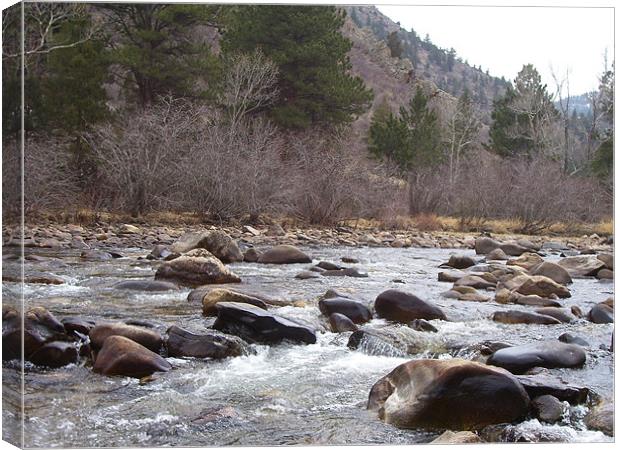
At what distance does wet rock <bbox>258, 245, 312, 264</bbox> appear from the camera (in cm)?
550

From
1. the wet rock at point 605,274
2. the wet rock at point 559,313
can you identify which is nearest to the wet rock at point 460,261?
the wet rock at point 559,313

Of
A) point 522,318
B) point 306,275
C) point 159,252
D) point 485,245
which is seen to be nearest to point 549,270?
point 485,245

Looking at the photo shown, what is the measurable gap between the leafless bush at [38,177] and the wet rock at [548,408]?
2.82 meters

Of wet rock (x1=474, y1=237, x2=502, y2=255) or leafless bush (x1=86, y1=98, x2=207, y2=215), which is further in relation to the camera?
wet rock (x1=474, y1=237, x2=502, y2=255)

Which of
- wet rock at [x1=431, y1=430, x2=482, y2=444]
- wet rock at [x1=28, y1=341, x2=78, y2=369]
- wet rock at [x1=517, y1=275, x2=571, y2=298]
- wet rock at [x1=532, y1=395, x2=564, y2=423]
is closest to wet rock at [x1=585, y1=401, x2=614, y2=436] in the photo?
wet rock at [x1=532, y1=395, x2=564, y2=423]

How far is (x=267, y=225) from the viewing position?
18.1ft

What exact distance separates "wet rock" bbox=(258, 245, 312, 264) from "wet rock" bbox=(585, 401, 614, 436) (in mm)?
2387

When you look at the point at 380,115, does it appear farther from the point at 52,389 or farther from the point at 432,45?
the point at 52,389

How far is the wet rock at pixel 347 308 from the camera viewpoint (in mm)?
4934

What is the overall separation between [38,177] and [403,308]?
259 cm

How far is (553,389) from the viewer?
3.74m

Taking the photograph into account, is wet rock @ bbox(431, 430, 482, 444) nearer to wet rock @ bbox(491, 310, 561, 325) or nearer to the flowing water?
the flowing water

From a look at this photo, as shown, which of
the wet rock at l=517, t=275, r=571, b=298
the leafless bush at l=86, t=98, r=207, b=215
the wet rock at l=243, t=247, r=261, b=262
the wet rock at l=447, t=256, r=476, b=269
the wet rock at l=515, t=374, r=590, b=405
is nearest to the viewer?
the wet rock at l=515, t=374, r=590, b=405

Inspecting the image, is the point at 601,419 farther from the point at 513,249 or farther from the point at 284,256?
the point at 284,256
